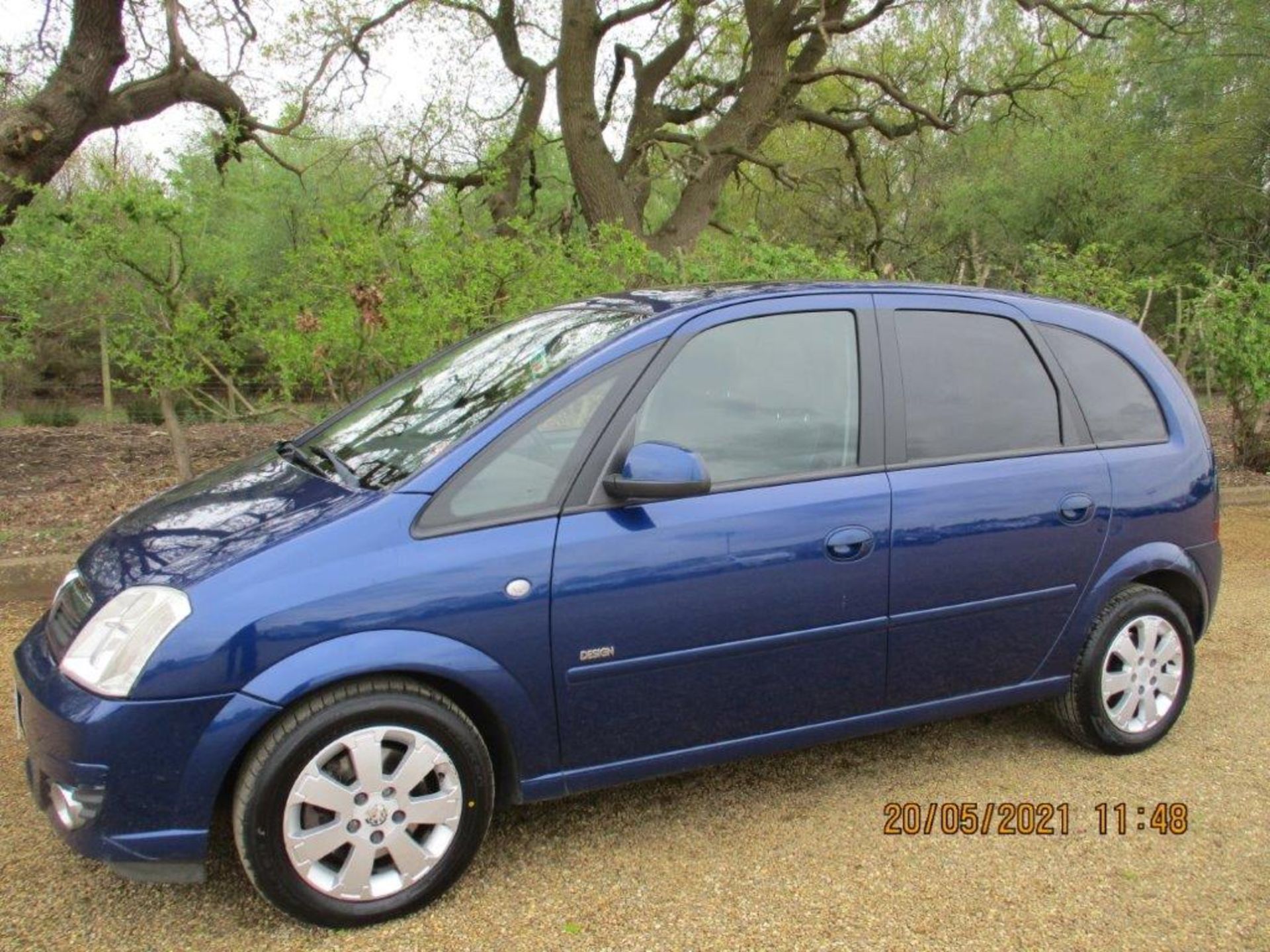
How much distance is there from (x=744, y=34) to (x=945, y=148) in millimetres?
13367

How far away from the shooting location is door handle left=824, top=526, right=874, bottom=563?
9.98 ft

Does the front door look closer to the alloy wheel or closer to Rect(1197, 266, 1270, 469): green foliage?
the alloy wheel

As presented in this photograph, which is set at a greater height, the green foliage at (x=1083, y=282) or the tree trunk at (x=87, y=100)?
the tree trunk at (x=87, y=100)

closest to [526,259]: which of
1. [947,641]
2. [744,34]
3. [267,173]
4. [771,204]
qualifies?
[947,641]

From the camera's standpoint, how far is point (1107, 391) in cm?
377

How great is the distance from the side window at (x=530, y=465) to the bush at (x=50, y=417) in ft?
44.2

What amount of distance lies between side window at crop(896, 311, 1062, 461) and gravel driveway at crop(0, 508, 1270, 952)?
1.21 metres

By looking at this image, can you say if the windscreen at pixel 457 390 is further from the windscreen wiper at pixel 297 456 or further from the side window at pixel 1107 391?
the side window at pixel 1107 391

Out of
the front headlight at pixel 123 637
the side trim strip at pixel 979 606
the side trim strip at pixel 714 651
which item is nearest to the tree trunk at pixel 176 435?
the front headlight at pixel 123 637

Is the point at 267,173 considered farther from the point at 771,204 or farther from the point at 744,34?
the point at 771,204

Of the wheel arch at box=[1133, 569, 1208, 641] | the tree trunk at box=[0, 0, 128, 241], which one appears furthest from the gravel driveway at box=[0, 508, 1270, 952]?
the tree trunk at box=[0, 0, 128, 241]

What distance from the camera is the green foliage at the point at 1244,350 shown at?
338 inches
